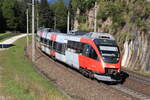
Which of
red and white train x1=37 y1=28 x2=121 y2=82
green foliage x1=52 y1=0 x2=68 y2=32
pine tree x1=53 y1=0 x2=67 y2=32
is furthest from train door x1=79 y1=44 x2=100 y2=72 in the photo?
pine tree x1=53 y1=0 x2=67 y2=32

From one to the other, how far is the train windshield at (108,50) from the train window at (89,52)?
21.3 inches

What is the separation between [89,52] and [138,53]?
8233 mm

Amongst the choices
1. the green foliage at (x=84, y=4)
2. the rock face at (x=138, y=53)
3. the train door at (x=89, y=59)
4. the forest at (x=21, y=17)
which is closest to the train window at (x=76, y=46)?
the train door at (x=89, y=59)

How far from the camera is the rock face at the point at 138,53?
22.0 meters

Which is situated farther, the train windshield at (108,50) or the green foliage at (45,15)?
the green foliage at (45,15)

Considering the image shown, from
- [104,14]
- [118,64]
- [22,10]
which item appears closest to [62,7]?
[22,10]

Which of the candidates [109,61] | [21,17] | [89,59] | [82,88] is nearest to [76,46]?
[89,59]

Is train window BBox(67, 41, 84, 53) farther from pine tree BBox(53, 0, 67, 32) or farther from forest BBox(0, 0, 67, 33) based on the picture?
pine tree BBox(53, 0, 67, 32)

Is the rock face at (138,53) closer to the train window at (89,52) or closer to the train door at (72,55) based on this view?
the train door at (72,55)

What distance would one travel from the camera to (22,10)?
360 feet

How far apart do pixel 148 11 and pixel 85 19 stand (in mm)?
32091

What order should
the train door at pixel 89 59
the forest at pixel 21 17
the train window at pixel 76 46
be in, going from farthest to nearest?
1. the forest at pixel 21 17
2. the train window at pixel 76 46
3. the train door at pixel 89 59

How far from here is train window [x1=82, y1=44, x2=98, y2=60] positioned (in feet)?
53.8

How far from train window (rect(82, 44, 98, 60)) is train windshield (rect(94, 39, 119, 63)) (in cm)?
54
